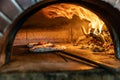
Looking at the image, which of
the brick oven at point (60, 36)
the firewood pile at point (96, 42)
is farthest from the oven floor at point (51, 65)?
the firewood pile at point (96, 42)

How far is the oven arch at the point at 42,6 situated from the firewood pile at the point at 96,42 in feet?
1.05

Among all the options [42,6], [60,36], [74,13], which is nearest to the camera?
[42,6]

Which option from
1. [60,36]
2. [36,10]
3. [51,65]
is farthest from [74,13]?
[51,65]

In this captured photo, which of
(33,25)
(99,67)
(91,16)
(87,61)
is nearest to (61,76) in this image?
(99,67)

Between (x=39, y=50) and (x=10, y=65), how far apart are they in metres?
0.70

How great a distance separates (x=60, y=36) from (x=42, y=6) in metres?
1.17

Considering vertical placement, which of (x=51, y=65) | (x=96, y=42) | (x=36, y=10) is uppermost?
(x=36, y=10)

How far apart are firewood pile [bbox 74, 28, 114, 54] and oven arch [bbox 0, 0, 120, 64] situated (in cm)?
32

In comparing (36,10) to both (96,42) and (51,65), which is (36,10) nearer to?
(51,65)

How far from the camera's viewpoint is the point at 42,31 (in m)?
3.01

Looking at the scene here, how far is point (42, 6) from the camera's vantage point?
1878 millimetres

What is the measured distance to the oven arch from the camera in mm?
1668

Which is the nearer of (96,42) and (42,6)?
(42,6)

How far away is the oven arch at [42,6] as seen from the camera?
1668 millimetres
